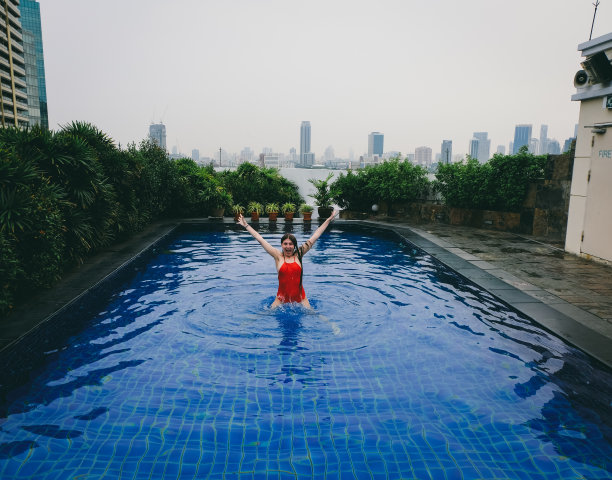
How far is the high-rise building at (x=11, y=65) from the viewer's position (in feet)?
271

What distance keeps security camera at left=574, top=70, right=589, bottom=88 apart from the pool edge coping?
506cm

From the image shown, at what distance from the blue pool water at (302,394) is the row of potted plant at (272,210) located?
10.8m

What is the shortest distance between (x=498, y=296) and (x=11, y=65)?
10908 cm

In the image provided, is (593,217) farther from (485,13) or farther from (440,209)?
(485,13)

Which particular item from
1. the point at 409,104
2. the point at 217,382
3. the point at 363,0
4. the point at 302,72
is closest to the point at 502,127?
the point at 409,104

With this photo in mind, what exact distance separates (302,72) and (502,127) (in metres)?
21.5

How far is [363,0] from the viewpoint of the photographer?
1775 centimetres

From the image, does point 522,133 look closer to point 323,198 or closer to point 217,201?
point 323,198

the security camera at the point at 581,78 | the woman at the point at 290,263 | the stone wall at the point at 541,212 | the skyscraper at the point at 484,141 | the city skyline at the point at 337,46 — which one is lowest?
the woman at the point at 290,263

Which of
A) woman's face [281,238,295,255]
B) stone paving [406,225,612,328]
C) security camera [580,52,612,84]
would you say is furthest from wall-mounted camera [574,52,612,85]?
woman's face [281,238,295,255]

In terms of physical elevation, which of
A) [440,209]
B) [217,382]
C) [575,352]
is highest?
[440,209]

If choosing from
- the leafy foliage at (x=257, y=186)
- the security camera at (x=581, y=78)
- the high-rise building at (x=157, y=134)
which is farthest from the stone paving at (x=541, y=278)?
the high-rise building at (x=157, y=134)

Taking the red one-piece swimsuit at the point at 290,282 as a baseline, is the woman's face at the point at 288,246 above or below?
above

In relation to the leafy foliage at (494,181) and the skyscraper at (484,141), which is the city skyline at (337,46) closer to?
the leafy foliage at (494,181)
